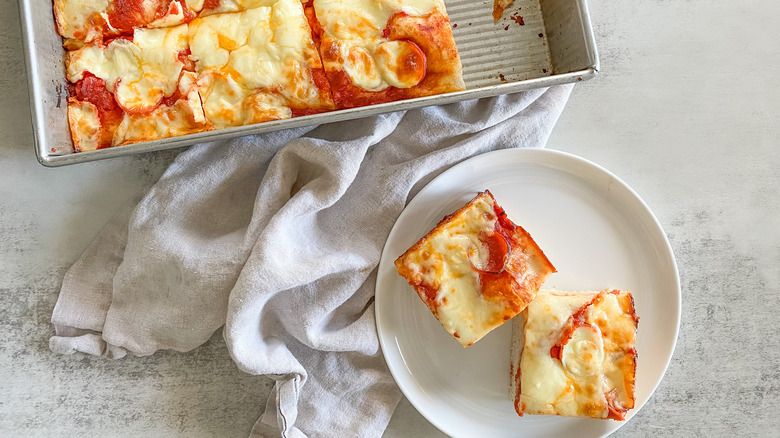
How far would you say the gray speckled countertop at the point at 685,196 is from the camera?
2.78m

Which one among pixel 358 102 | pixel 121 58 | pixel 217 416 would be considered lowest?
pixel 217 416

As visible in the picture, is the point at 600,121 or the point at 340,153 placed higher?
the point at 340,153

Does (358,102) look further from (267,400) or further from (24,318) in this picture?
(24,318)

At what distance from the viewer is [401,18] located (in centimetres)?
244

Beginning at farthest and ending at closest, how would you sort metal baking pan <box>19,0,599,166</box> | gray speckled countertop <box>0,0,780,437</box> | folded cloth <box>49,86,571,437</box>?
gray speckled countertop <box>0,0,780,437</box> < folded cloth <box>49,86,571,437</box> < metal baking pan <box>19,0,599,166</box>

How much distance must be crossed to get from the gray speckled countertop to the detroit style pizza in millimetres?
391

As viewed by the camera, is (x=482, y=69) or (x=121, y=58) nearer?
(x=121, y=58)

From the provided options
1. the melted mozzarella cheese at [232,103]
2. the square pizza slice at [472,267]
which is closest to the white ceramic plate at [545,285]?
the square pizza slice at [472,267]

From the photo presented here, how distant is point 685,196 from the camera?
289cm

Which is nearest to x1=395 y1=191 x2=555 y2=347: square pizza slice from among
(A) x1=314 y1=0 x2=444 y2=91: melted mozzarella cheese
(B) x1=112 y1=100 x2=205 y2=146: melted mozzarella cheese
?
(A) x1=314 y1=0 x2=444 y2=91: melted mozzarella cheese

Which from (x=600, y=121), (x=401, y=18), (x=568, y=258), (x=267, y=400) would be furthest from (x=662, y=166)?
(x=267, y=400)

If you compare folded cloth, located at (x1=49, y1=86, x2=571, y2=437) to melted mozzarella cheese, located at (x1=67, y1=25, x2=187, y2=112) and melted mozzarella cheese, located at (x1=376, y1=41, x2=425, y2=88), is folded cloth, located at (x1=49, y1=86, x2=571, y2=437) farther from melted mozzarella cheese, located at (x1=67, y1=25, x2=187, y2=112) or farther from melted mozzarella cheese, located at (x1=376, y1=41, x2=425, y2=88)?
melted mozzarella cheese, located at (x1=67, y1=25, x2=187, y2=112)

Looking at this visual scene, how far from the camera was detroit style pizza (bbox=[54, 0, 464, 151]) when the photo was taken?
2.42 m

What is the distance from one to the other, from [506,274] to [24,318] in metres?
2.12
